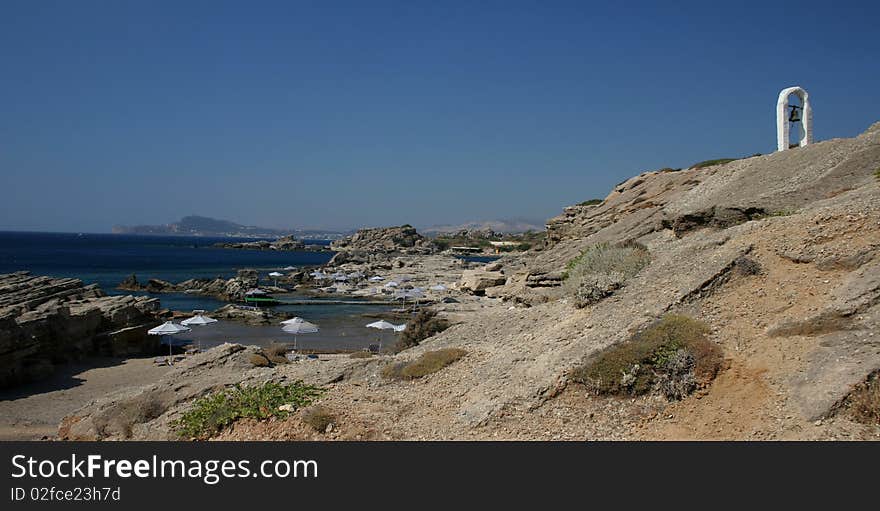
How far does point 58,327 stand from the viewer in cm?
2769

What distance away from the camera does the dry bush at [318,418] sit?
392 inches

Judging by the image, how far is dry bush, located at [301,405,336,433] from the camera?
32.7 feet

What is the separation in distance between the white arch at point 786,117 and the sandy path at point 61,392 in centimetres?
2823

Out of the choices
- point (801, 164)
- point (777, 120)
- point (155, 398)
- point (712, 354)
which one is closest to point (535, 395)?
point (712, 354)

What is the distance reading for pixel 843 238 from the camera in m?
11.4

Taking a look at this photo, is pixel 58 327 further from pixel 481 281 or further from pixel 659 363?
pixel 481 281

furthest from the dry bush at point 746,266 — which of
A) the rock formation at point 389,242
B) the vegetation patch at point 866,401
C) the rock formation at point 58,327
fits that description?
the rock formation at point 389,242

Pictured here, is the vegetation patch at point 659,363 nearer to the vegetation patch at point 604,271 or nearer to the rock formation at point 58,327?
the vegetation patch at point 604,271

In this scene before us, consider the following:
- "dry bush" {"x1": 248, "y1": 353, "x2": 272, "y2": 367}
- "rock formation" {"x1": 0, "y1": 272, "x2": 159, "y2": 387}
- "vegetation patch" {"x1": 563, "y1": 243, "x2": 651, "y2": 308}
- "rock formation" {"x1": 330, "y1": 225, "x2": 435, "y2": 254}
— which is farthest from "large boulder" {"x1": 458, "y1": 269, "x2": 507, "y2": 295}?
"rock formation" {"x1": 330, "y1": 225, "x2": 435, "y2": 254}

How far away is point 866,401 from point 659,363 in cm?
299

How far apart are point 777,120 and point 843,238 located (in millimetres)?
13923

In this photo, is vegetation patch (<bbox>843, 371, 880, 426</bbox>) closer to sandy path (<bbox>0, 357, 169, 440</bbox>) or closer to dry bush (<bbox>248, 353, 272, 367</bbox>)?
dry bush (<bbox>248, 353, 272, 367</bbox>)

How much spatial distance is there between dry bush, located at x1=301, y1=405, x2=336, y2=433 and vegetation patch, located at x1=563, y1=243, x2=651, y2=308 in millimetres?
6680
